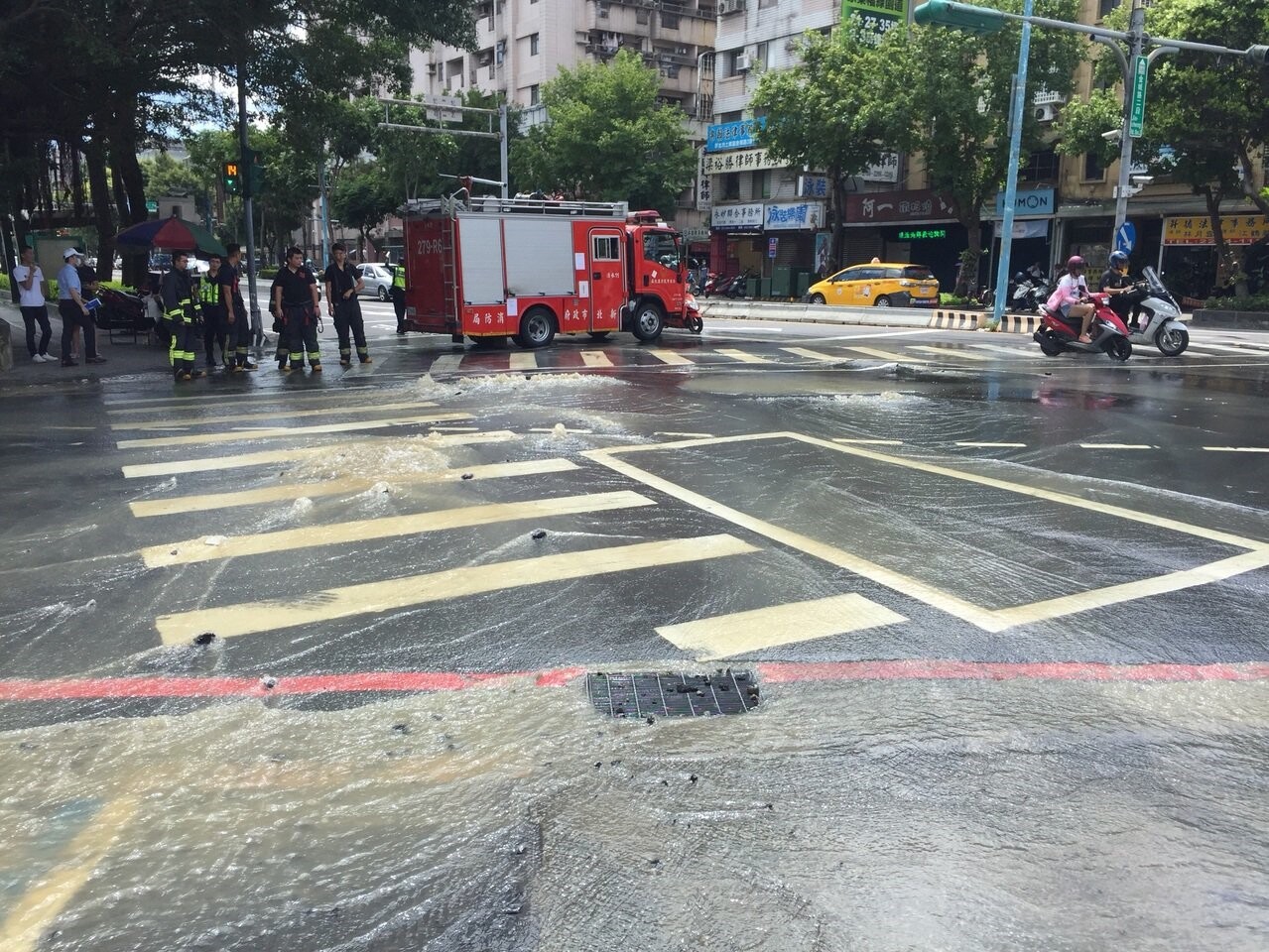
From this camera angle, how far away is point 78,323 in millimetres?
16625

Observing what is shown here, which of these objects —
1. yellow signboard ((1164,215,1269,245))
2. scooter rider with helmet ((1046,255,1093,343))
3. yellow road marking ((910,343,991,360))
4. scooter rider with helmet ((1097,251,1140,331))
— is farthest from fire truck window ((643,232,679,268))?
yellow signboard ((1164,215,1269,245))

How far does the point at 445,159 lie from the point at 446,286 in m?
38.7

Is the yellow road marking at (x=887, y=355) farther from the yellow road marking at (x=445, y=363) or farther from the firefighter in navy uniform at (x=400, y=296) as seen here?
the firefighter in navy uniform at (x=400, y=296)

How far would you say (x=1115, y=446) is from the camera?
977 centimetres

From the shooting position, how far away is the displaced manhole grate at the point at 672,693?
13.8 feet

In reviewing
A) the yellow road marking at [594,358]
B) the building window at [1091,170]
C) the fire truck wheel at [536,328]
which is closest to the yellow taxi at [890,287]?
the building window at [1091,170]

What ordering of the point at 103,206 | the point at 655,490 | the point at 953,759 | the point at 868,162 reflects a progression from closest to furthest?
the point at 953,759 → the point at 655,490 → the point at 103,206 → the point at 868,162

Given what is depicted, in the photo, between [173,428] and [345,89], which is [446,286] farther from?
[173,428]

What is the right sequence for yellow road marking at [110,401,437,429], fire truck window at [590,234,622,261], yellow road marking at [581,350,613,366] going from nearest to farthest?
yellow road marking at [110,401,437,429], yellow road marking at [581,350,613,366], fire truck window at [590,234,622,261]

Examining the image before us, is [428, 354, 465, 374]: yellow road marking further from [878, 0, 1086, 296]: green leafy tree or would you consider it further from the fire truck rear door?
[878, 0, 1086, 296]: green leafy tree

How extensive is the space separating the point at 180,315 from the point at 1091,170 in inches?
1233

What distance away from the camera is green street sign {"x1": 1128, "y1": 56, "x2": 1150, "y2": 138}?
74.6ft

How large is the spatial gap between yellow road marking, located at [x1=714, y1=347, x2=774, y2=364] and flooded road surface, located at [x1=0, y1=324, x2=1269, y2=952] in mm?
8056

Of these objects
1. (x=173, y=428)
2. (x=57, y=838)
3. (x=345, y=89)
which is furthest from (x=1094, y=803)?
(x=345, y=89)
